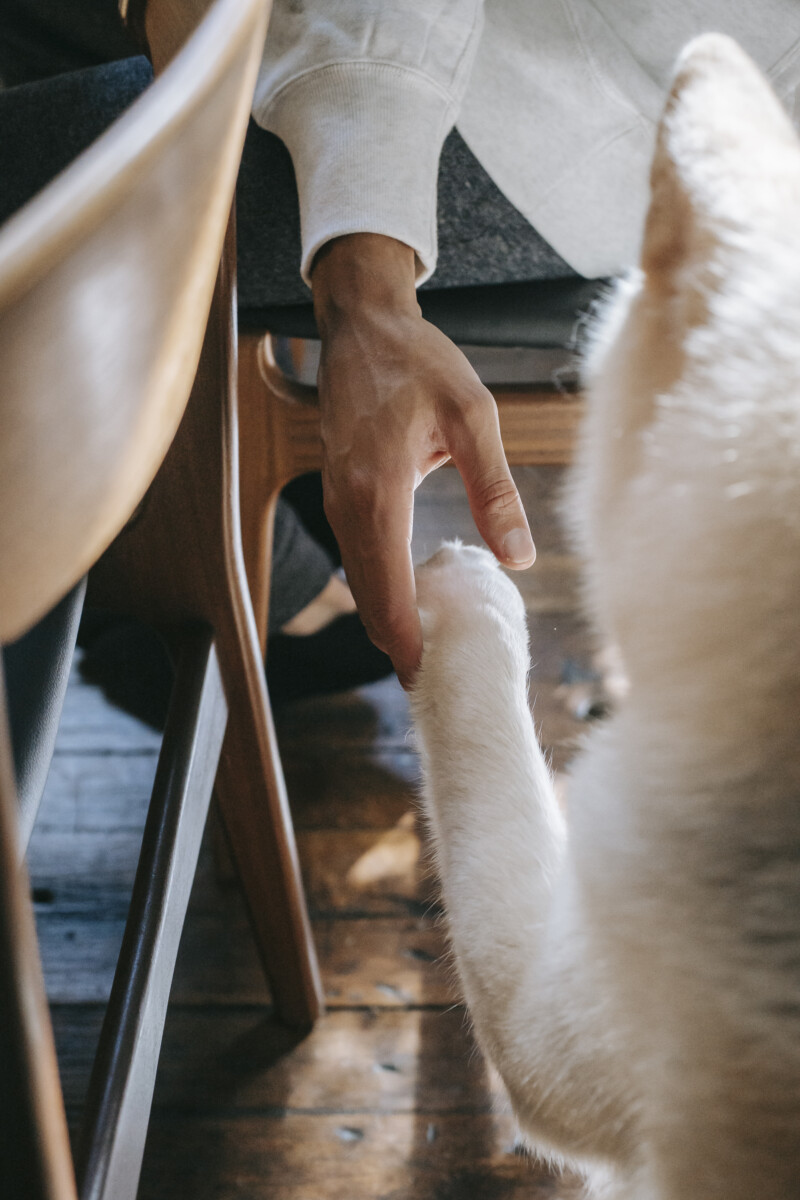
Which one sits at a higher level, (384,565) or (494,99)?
(494,99)

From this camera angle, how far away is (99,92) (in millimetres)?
567

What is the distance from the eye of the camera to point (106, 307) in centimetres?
16

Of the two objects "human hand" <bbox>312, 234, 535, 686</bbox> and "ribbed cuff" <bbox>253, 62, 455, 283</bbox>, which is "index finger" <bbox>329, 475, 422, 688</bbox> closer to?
"human hand" <bbox>312, 234, 535, 686</bbox>

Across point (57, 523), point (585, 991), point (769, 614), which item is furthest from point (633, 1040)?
point (57, 523)

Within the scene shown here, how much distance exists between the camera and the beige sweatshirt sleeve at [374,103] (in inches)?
18.6

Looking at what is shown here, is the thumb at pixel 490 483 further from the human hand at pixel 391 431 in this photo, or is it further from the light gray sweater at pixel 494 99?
the light gray sweater at pixel 494 99

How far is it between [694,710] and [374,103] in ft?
1.27

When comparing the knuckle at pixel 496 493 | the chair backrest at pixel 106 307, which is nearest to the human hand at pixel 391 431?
the knuckle at pixel 496 493

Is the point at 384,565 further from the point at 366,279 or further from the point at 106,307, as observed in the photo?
the point at 106,307

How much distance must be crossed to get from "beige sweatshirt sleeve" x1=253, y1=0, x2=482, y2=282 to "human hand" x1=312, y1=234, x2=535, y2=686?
0.06 feet

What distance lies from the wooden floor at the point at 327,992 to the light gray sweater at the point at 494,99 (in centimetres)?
18

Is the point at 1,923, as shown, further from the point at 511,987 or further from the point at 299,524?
the point at 299,524

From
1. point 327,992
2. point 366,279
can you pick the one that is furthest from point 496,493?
point 327,992

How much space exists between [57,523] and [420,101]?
423mm
